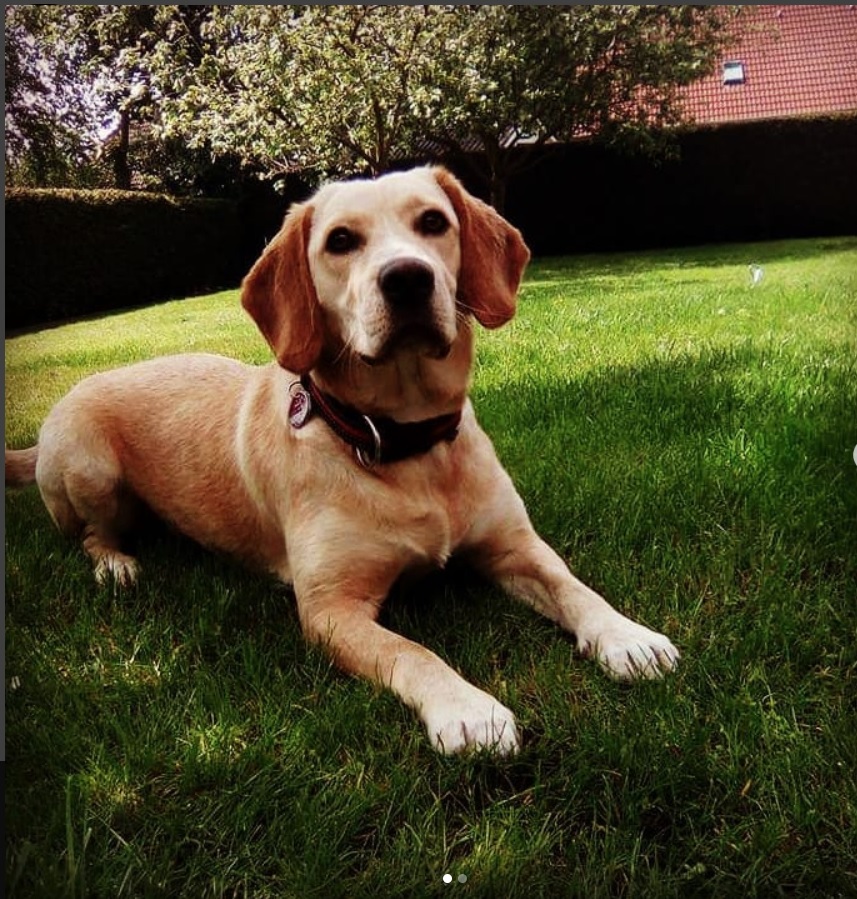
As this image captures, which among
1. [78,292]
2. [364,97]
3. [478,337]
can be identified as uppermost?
[364,97]

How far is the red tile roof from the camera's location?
168cm

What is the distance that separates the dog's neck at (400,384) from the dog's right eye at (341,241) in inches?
8.3

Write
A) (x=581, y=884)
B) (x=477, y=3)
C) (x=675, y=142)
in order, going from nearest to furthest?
(x=581, y=884) → (x=477, y=3) → (x=675, y=142)

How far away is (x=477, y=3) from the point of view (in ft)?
5.32

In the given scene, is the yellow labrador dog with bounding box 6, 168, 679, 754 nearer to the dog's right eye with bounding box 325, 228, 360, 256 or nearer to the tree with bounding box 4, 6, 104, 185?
the dog's right eye with bounding box 325, 228, 360, 256

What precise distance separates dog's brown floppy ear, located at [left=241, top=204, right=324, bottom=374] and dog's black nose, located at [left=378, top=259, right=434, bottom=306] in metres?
0.21

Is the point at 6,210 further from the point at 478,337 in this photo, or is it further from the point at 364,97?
the point at 478,337

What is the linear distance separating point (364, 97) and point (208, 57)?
307mm

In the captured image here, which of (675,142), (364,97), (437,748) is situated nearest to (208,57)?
(364,97)

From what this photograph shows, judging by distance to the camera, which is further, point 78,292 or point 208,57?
point 78,292

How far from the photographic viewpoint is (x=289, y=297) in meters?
1.77

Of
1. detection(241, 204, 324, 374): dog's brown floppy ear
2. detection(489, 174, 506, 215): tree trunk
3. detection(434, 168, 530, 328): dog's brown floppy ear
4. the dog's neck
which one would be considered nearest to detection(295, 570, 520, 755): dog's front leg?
the dog's neck

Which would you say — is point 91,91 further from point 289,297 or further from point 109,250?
point 289,297

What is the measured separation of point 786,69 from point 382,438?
44.3 inches
